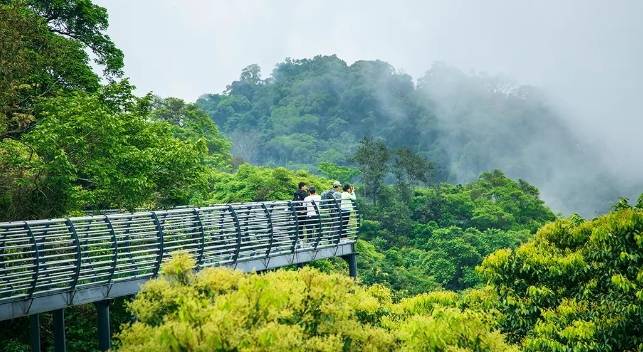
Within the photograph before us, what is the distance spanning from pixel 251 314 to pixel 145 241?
8.46 meters

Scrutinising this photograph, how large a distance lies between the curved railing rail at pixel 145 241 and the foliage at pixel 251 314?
261 cm

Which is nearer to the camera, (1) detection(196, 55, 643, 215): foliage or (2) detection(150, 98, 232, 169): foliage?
(2) detection(150, 98, 232, 169): foliage

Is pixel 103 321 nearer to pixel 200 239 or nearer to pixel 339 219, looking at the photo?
pixel 200 239

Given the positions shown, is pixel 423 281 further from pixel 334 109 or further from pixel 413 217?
pixel 334 109

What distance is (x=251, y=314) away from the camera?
8625mm

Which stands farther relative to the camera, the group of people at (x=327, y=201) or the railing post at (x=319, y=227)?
the group of people at (x=327, y=201)

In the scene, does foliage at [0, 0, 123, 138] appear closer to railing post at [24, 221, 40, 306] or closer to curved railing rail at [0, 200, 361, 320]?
curved railing rail at [0, 200, 361, 320]

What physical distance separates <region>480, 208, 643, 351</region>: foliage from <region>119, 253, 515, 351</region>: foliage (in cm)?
334

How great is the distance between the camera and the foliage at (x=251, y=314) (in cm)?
789

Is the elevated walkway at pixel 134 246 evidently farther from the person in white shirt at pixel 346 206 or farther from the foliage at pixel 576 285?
the foliage at pixel 576 285

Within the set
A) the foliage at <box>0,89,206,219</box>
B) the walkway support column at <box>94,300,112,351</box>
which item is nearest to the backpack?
the foliage at <box>0,89,206,219</box>

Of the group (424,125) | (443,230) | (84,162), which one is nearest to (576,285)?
(84,162)

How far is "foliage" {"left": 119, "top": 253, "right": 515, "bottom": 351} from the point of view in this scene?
789 cm

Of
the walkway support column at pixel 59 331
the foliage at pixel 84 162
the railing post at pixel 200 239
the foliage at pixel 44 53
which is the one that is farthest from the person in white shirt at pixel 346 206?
Answer: the walkway support column at pixel 59 331
